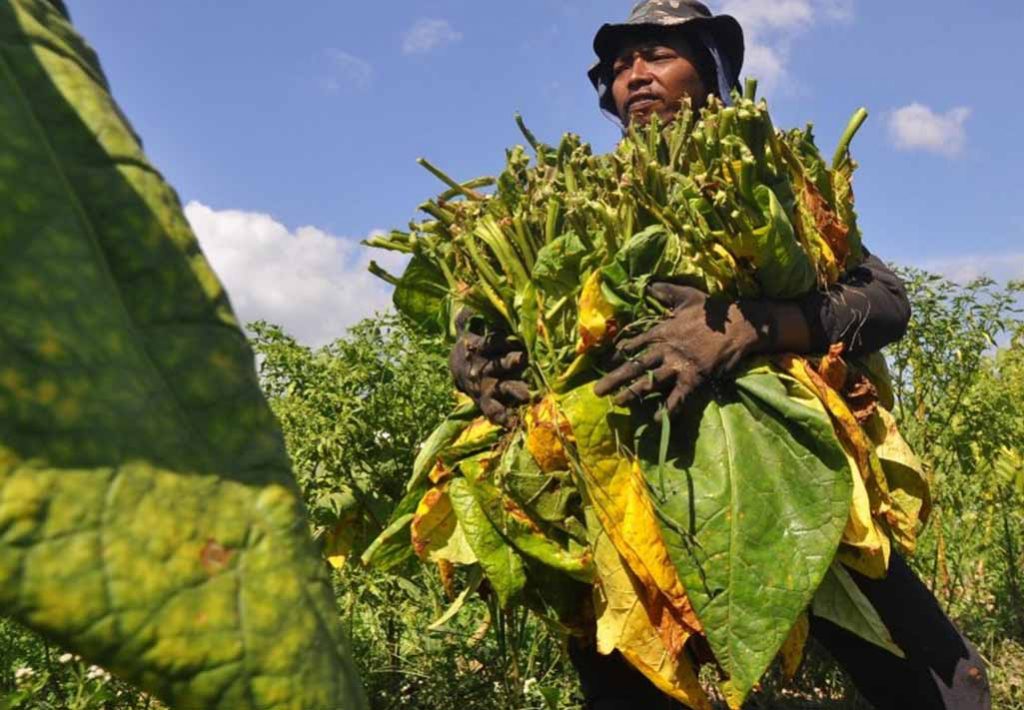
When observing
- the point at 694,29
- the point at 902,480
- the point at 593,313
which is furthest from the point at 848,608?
the point at 694,29

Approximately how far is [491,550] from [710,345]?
552mm

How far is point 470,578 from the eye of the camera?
2127mm

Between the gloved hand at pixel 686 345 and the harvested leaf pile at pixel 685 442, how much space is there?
0.03 meters

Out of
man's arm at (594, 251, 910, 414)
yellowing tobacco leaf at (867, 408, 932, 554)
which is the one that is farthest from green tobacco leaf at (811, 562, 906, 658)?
man's arm at (594, 251, 910, 414)

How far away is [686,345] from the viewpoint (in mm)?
1684

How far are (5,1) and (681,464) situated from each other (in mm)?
1528

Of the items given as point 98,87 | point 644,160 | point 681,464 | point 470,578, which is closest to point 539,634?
point 470,578

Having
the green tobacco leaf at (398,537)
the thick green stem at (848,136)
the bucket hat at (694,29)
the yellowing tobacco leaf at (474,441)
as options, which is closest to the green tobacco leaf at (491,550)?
the yellowing tobacco leaf at (474,441)

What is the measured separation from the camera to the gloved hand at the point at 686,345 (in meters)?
1.68

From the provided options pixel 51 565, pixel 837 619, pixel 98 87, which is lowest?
pixel 51 565

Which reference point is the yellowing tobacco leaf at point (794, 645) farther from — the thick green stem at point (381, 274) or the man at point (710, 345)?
the thick green stem at point (381, 274)

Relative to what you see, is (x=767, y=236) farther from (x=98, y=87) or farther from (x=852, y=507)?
(x=98, y=87)

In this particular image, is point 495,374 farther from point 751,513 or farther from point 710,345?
point 751,513

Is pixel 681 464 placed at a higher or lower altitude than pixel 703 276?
lower
